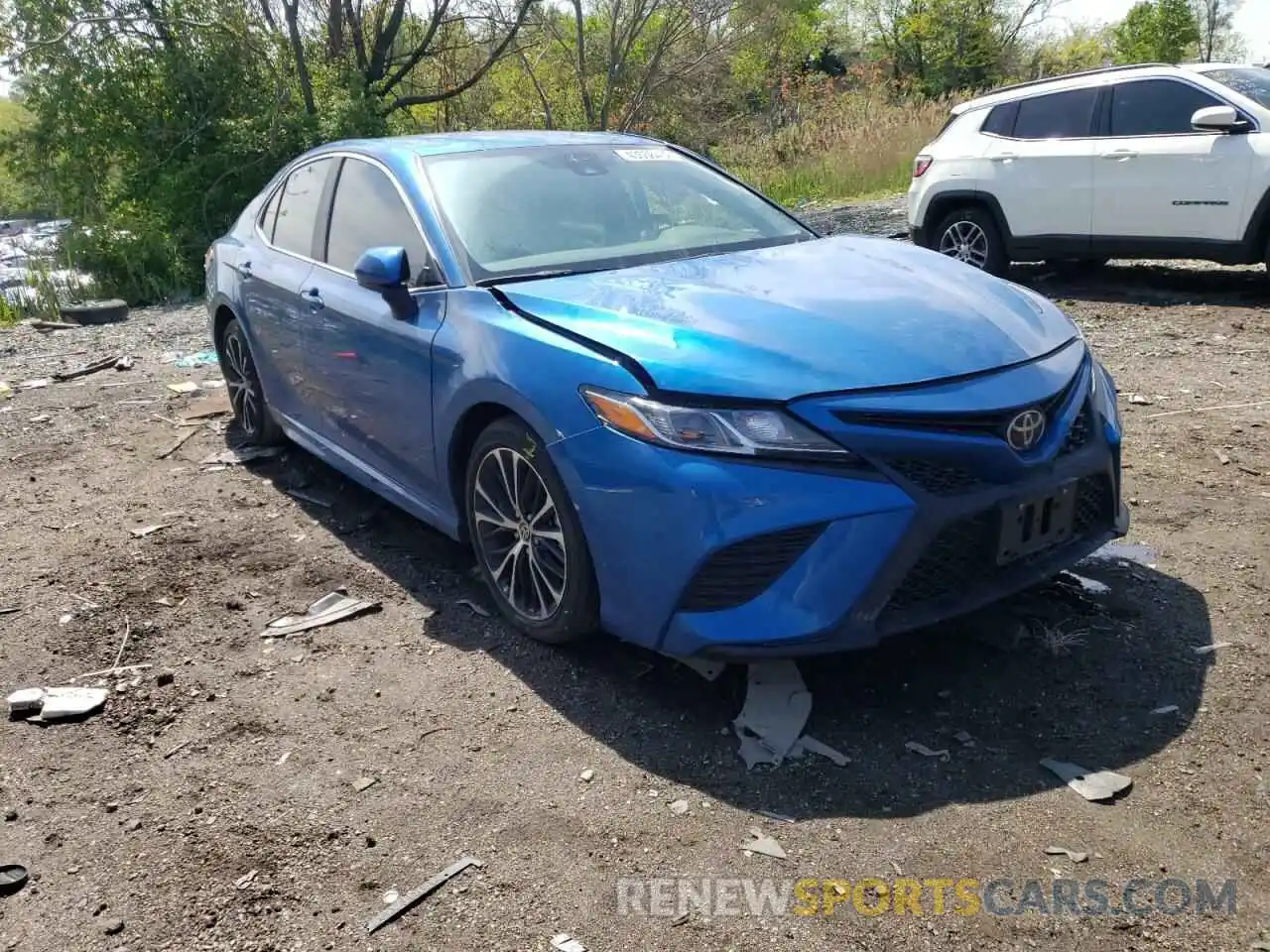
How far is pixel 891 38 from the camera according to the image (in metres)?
47.0

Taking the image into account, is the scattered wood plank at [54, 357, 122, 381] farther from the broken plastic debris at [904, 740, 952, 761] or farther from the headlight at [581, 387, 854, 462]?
the broken plastic debris at [904, 740, 952, 761]

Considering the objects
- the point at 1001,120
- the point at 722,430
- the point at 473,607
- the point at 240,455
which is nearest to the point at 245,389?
the point at 240,455

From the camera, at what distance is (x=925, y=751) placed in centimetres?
309

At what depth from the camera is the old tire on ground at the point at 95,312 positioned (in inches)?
448

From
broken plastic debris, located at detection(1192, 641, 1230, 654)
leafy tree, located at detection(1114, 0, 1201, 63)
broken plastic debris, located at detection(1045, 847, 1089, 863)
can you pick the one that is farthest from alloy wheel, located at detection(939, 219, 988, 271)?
leafy tree, located at detection(1114, 0, 1201, 63)

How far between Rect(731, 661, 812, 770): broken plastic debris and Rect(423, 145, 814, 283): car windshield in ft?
5.16

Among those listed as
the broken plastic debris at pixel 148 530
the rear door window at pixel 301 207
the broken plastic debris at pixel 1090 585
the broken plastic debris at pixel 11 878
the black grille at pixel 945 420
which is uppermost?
the rear door window at pixel 301 207

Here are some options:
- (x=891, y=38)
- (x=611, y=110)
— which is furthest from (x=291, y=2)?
(x=891, y=38)

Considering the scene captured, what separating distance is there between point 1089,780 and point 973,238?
782 cm

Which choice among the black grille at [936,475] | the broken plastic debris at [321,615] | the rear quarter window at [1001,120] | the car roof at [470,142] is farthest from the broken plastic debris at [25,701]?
the rear quarter window at [1001,120]

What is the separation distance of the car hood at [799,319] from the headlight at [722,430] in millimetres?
63

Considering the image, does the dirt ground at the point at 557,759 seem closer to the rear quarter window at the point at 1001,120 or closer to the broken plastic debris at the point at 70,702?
the broken plastic debris at the point at 70,702

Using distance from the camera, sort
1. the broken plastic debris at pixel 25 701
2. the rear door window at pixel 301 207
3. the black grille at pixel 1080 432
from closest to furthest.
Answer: the black grille at pixel 1080 432 → the broken plastic debris at pixel 25 701 → the rear door window at pixel 301 207
